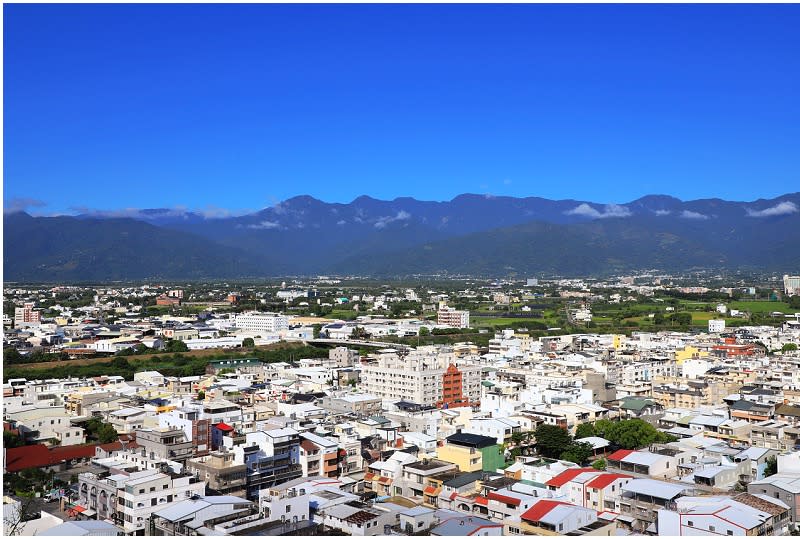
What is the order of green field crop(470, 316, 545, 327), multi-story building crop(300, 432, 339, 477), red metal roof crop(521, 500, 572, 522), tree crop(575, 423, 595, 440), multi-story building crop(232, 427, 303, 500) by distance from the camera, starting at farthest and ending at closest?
green field crop(470, 316, 545, 327) → tree crop(575, 423, 595, 440) → multi-story building crop(300, 432, 339, 477) → multi-story building crop(232, 427, 303, 500) → red metal roof crop(521, 500, 572, 522)

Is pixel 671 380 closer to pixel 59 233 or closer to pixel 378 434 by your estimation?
pixel 378 434

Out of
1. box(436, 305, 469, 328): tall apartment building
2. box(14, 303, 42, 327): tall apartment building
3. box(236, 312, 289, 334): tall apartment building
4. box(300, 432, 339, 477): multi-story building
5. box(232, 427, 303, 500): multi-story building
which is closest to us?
box(232, 427, 303, 500): multi-story building

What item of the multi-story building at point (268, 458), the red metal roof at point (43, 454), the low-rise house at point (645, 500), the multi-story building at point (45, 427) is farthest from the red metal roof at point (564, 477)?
the multi-story building at point (45, 427)

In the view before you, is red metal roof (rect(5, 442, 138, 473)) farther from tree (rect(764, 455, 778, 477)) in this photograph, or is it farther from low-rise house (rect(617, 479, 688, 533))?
tree (rect(764, 455, 778, 477))

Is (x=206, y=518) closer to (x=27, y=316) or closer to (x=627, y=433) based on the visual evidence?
(x=627, y=433)

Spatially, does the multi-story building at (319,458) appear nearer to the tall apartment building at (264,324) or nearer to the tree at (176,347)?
the tree at (176,347)

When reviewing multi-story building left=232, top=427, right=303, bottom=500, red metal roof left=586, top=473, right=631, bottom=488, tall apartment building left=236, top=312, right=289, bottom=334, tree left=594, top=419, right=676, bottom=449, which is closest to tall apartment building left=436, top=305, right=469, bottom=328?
tall apartment building left=236, top=312, right=289, bottom=334
